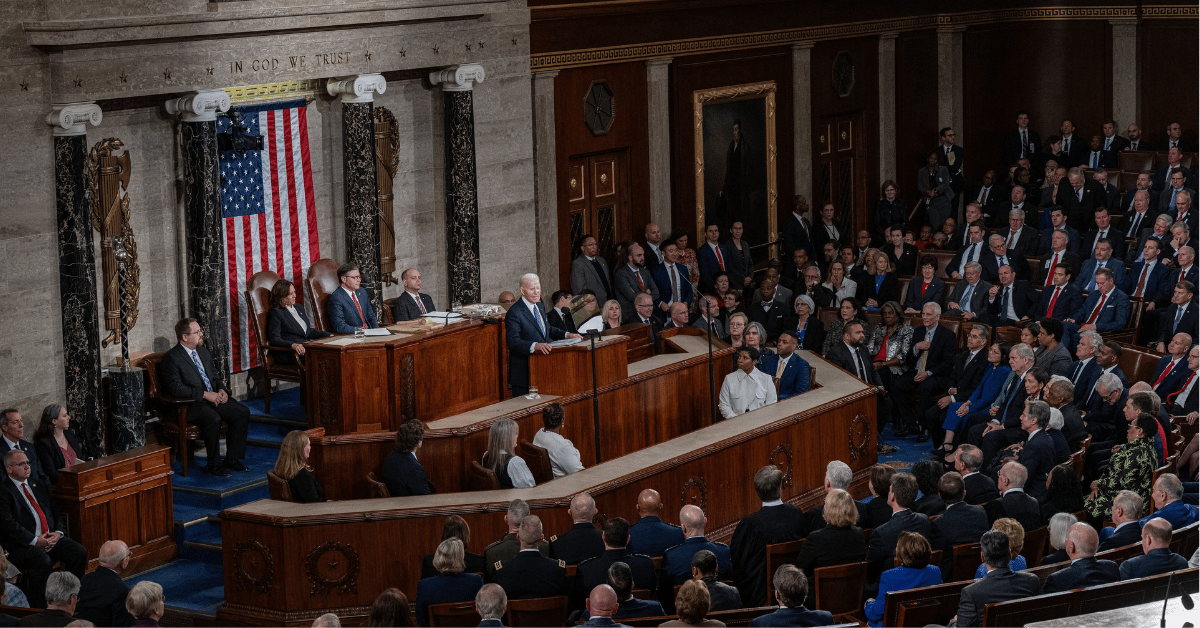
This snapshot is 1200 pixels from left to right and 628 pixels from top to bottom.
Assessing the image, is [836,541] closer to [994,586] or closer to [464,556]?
[994,586]

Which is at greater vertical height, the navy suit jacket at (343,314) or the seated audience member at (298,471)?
the navy suit jacket at (343,314)

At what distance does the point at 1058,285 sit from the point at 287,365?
656cm

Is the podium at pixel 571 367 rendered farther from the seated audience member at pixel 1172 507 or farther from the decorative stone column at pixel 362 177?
the seated audience member at pixel 1172 507

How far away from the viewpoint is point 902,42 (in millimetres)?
19047

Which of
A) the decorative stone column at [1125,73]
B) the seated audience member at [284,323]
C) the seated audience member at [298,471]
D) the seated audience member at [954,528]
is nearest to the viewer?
the seated audience member at [954,528]

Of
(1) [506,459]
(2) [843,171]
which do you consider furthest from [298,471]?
(2) [843,171]

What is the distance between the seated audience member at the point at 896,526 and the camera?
8.14 m

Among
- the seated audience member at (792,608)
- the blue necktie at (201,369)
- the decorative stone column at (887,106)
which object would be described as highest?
the decorative stone column at (887,106)

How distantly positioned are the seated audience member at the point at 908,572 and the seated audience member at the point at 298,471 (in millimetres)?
3272

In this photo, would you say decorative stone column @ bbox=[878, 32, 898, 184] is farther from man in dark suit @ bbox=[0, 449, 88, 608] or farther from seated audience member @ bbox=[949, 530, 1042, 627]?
seated audience member @ bbox=[949, 530, 1042, 627]

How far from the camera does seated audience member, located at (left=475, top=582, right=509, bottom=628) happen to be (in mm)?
6719

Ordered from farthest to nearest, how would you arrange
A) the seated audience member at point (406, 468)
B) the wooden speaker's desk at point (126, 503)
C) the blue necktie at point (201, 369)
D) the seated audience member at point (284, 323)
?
the seated audience member at point (284, 323)
the blue necktie at point (201, 369)
the wooden speaker's desk at point (126, 503)
the seated audience member at point (406, 468)

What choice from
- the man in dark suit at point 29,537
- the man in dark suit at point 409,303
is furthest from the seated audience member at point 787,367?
the man in dark suit at point 29,537

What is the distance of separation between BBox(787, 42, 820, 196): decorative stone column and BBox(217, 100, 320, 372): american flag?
21.4 feet
